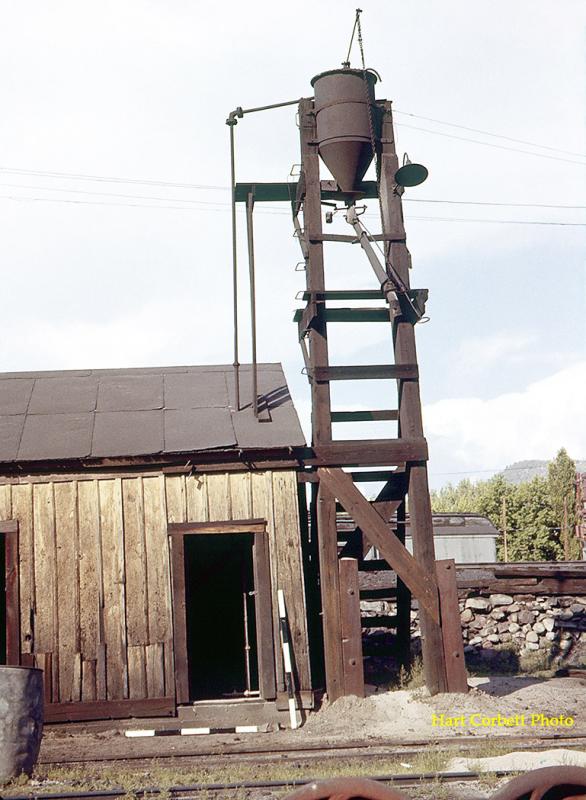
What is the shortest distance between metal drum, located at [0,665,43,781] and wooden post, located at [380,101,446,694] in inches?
217

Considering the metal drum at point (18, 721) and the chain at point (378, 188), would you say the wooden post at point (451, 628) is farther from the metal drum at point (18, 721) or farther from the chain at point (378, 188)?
the metal drum at point (18, 721)

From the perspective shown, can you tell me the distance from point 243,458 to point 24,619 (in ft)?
12.3

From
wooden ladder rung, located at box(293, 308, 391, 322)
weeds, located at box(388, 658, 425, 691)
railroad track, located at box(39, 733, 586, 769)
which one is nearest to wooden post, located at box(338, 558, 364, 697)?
weeds, located at box(388, 658, 425, 691)

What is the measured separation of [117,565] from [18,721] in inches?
140

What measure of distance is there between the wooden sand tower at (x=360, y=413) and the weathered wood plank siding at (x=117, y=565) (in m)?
0.54

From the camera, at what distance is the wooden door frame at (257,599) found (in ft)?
38.1

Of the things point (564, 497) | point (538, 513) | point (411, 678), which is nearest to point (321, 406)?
point (411, 678)

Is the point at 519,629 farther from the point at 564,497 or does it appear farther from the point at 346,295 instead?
the point at 564,497

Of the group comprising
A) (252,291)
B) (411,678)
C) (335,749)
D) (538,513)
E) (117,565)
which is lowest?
(335,749)

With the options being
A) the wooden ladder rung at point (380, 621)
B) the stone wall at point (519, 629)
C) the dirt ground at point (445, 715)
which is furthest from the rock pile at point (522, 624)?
the dirt ground at point (445, 715)

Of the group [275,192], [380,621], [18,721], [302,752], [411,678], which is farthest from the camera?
[275,192]

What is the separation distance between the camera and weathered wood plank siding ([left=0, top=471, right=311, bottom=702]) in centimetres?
1153

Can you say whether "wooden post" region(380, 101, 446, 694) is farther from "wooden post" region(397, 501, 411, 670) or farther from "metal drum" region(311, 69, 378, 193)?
"wooden post" region(397, 501, 411, 670)

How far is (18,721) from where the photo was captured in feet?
27.5
